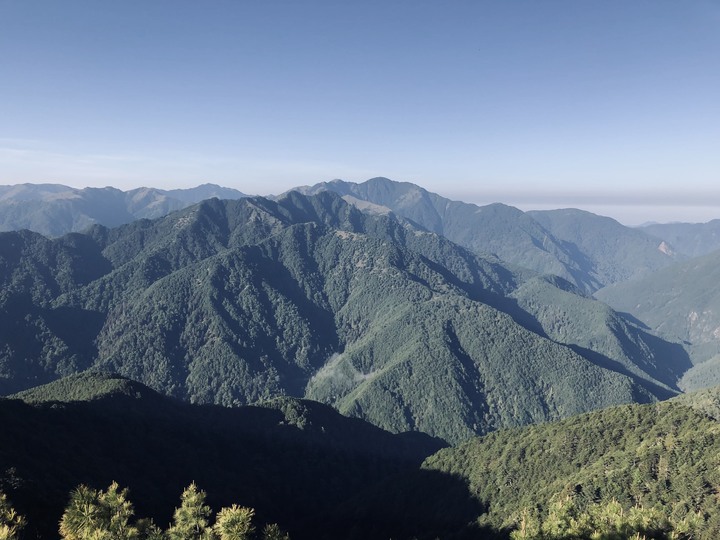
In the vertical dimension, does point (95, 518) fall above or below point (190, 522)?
above

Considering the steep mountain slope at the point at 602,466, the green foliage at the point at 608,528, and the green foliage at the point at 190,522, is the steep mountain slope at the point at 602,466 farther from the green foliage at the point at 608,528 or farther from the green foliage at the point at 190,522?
the green foliage at the point at 190,522

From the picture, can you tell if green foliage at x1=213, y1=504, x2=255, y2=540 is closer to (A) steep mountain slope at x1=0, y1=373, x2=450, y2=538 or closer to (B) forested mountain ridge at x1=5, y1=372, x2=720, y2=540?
(B) forested mountain ridge at x1=5, y1=372, x2=720, y2=540

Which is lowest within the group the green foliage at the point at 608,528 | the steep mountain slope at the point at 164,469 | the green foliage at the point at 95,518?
the steep mountain slope at the point at 164,469

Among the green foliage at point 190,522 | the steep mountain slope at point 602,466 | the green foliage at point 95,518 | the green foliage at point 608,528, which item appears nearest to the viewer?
the green foliage at point 95,518

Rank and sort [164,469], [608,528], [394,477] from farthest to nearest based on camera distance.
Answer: [394,477] < [164,469] < [608,528]

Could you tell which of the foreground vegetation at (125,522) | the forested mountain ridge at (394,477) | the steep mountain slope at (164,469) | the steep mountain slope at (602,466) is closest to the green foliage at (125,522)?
the foreground vegetation at (125,522)

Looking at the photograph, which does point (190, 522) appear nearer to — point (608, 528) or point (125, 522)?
point (125, 522)

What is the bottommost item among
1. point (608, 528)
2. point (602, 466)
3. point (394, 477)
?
point (394, 477)

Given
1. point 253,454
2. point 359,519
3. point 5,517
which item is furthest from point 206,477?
point 5,517

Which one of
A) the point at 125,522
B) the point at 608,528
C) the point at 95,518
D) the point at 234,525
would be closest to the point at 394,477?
the point at 608,528
